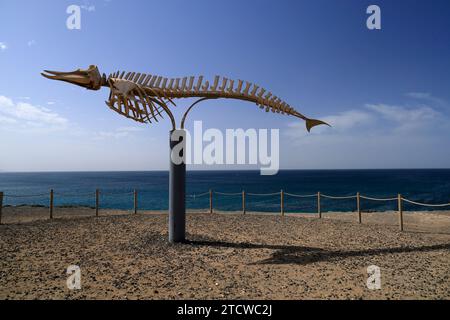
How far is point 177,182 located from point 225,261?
2.70 meters

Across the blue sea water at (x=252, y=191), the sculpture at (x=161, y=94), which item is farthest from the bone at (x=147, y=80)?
the blue sea water at (x=252, y=191)

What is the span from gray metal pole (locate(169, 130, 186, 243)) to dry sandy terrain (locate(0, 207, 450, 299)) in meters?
0.54

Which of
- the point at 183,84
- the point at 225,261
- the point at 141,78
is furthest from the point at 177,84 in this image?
the point at 225,261

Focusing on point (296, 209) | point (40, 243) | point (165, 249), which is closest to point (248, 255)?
point (165, 249)

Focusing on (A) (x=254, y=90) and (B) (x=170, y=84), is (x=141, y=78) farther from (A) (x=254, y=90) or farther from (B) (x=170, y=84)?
(A) (x=254, y=90)

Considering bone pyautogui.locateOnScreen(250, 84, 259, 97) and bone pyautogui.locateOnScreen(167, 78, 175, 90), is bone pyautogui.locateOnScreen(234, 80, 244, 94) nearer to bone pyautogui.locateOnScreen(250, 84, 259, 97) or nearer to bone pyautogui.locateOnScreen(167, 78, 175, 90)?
bone pyautogui.locateOnScreen(250, 84, 259, 97)

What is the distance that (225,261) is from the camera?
6.70 metres

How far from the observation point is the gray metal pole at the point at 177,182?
801 cm

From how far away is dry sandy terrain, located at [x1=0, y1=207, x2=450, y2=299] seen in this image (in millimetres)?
4961

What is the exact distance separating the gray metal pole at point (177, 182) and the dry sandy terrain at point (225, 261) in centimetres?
54

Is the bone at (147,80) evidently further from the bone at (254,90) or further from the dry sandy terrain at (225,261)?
the dry sandy terrain at (225,261)

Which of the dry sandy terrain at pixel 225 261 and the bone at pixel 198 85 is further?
the bone at pixel 198 85

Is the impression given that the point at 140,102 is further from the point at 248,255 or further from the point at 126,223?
the point at 126,223

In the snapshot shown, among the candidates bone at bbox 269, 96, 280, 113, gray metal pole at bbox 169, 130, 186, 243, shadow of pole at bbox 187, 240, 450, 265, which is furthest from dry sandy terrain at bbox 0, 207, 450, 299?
bone at bbox 269, 96, 280, 113
